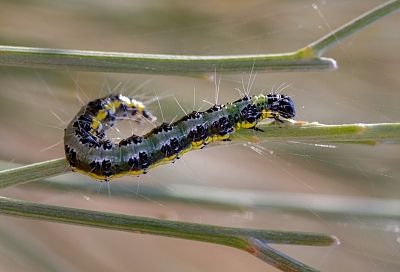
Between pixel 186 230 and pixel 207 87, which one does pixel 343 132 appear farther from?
pixel 207 87

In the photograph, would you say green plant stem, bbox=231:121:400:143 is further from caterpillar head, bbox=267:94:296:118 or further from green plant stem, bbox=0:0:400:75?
caterpillar head, bbox=267:94:296:118

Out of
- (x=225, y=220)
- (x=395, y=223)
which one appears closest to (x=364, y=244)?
(x=395, y=223)

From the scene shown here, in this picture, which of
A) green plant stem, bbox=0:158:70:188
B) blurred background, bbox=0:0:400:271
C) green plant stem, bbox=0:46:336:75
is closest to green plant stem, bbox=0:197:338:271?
green plant stem, bbox=0:158:70:188

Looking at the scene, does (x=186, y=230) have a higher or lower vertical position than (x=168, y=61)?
lower

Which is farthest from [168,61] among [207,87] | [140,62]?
[207,87]

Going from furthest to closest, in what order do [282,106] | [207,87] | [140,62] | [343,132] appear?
[207,87] < [282,106] < [140,62] < [343,132]

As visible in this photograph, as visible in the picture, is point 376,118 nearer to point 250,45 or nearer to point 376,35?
Result: point 376,35

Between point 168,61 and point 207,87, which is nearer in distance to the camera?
point 168,61

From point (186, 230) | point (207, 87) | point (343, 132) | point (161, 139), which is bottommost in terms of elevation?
point (186, 230)
